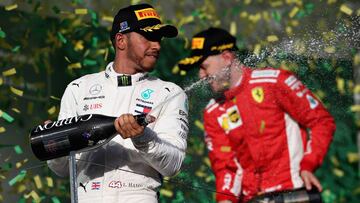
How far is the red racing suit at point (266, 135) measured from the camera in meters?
1.94

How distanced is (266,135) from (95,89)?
2.31 feet

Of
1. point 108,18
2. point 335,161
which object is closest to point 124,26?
point 108,18

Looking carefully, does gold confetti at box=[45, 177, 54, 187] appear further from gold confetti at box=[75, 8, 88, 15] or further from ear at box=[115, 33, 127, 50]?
ear at box=[115, 33, 127, 50]

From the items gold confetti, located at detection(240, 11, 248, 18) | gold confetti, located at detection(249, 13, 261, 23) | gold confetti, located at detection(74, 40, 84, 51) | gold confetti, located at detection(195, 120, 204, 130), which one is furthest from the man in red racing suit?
gold confetti, located at detection(240, 11, 248, 18)

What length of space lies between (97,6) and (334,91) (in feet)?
8.69

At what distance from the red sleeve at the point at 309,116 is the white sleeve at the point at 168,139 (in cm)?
38

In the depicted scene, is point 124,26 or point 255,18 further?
point 255,18

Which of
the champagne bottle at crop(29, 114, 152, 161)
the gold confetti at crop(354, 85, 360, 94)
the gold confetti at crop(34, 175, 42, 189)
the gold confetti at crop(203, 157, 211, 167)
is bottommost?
the gold confetti at crop(34, 175, 42, 189)

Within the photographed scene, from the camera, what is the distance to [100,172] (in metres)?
2.38

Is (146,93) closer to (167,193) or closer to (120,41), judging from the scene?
(120,41)

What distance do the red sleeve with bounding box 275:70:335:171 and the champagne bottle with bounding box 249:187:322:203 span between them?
0.05m

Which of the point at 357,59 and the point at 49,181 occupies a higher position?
the point at 357,59

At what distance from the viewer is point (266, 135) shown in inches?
78.3

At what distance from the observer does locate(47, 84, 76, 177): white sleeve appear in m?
2.40
